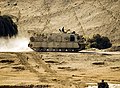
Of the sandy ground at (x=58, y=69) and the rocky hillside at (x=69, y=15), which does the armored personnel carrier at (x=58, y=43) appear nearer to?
the sandy ground at (x=58, y=69)

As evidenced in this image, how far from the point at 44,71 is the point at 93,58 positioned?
820 cm

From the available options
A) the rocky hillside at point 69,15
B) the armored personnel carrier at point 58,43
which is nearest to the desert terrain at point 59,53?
the rocky hillside at point 69,15

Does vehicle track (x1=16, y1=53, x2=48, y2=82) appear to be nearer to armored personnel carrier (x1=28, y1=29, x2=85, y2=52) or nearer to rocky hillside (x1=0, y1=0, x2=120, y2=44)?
armored personnel carrier (x1=28, y1=29, x2=85, y2=52)

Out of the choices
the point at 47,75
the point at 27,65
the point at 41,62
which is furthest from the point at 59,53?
the point at 47,75

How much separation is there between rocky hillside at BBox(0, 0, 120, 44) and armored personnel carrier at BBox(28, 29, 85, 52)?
967 cm

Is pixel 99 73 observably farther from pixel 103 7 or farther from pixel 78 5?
pixel 78 5

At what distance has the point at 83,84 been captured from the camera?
2230 cm

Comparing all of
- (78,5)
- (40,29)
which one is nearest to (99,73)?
(40,29)

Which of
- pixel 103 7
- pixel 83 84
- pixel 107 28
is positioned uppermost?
pixel 103 7

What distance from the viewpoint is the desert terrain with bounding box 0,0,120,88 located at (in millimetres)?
24391

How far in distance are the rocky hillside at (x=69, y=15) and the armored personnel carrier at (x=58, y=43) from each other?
9.67 m

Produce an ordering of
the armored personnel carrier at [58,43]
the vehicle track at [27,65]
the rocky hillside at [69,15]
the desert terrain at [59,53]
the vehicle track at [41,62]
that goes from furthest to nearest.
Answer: the rocky hillside at [69,15] < the armored personnel carrier at [58,43] < the vehicle track at [41,62] < the vehicle track at [27,65] < the desert terrain at [59,53]

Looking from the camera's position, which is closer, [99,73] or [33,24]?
[99,73]

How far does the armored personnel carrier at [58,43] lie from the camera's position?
138 ft
